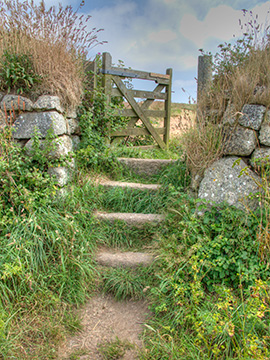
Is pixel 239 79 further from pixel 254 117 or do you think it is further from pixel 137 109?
pixel 137 109

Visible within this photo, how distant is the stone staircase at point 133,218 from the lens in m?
3.95

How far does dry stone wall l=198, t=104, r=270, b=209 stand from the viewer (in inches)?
157

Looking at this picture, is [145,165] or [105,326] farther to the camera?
[145,165]

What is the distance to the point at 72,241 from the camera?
3.62 metres

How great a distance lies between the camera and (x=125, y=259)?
13.0 ft

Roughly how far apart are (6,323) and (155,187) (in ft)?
9.88

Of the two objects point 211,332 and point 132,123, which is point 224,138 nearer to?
point 211,332

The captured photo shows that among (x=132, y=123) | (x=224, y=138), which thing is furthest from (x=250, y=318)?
(x=132, y=123)

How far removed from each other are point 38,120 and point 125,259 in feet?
7.90

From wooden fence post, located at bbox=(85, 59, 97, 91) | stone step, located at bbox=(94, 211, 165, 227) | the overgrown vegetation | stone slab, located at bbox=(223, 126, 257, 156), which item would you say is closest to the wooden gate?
wooden fence post, located at bbox=(85, 59, 97, 91)

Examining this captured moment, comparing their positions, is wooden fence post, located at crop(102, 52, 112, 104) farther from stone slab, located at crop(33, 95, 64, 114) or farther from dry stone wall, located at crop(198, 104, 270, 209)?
dry stone wall, located at crop(198, 104, 270, 209)

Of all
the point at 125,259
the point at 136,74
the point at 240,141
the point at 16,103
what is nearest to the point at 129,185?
the point at 125,259

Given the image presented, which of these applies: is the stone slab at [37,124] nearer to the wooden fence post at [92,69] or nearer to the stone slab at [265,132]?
the wooden fence post at [92,69]

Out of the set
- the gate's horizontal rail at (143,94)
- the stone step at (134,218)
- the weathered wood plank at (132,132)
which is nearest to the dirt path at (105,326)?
the stone step at (134,218)
